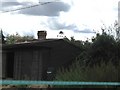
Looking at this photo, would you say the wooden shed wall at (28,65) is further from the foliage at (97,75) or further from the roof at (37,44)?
the foliage at (97,75)

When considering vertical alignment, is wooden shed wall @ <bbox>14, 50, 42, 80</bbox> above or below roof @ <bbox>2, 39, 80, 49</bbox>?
below

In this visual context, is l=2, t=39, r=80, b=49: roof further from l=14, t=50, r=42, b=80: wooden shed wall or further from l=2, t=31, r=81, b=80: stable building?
l=14, t=50, r=42, b=80: wooden shed wall

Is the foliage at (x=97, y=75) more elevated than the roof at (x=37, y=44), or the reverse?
the roof at (x=37, y=44)

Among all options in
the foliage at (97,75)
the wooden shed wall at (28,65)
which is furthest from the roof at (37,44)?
the foliage at (97,75)

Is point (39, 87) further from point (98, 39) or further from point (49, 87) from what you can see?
point (98, 39)

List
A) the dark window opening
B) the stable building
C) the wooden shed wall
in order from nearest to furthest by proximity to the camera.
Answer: the wooden shed wall < the stable building < the dark window opening

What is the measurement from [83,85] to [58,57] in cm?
1692

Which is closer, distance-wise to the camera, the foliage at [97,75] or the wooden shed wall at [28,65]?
the foliage at [97,75]

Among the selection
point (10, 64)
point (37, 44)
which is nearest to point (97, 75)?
point (37, 44)

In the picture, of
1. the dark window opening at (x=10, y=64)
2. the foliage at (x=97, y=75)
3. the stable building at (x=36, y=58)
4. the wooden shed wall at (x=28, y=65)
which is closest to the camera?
the foliage at (x=97, y=75)

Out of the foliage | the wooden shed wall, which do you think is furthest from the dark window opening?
the foliage

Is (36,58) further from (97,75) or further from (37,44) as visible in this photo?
(97,75)

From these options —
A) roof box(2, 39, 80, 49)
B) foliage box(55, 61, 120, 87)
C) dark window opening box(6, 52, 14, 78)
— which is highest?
roof box(2, 39, 80, 49)

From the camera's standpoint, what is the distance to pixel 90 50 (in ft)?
76.2
